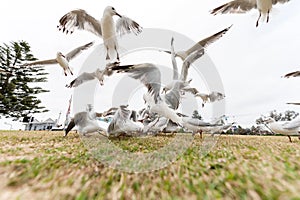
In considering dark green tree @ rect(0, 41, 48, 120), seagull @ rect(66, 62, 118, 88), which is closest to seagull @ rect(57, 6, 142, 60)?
seagull @ rect(66, 62, 118, 88)

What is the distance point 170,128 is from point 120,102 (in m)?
2.05

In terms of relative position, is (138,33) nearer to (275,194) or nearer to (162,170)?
(162,170)

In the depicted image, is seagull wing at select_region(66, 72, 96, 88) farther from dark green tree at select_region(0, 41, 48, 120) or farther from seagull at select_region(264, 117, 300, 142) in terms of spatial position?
dark green tree at select_region(0, 41, 48, 120)

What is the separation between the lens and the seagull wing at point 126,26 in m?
5.52

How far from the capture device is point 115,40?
16.8 ft

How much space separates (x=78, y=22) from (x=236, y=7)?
4.72 meters

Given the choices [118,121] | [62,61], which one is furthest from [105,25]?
[118,121]

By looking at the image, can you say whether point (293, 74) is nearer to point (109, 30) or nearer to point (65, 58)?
point (109, 30)

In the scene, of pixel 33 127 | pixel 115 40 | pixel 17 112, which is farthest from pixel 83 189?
pixel 17 112

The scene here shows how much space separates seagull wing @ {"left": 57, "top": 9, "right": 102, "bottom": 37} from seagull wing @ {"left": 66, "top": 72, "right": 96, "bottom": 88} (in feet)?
4.39

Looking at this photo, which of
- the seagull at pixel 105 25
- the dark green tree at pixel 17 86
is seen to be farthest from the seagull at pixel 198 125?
the dark green tree at pixel 17 86

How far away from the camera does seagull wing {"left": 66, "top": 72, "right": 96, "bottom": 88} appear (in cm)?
472

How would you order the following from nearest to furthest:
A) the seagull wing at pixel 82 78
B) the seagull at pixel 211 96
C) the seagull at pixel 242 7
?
the seagull wing at pixel 82 78
the seagull at pixel 242 7
the seagull at pixel 211 96

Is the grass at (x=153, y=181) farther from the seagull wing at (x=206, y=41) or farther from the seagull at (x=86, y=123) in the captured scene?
the seagull wing at (x=206, y=41)
